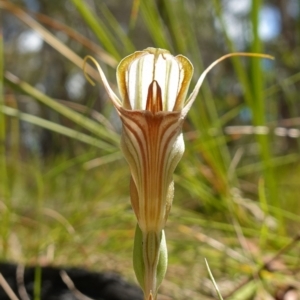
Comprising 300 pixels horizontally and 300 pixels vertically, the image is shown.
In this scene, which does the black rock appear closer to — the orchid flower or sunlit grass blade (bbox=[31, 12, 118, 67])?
the orchid flower

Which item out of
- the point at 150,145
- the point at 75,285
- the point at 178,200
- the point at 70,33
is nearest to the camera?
the point at 150,145

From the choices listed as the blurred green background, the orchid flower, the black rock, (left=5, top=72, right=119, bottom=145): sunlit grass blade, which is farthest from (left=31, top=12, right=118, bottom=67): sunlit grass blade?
the orchid flower

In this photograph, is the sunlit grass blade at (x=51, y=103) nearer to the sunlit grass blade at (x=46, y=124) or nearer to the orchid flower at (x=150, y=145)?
the sunlit grass blade at (x=46, y=124)

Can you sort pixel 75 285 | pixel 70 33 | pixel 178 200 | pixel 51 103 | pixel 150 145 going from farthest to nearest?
1. pixel 178 200
2. pixel 70 33
3. pixel 51 103
4. pixel 75 285
5. pixel 150 145

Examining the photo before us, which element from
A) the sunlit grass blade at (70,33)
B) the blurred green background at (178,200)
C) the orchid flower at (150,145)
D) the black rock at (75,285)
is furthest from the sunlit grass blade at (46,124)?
the orchid flower at (150,145)

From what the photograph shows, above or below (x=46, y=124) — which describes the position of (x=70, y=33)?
above

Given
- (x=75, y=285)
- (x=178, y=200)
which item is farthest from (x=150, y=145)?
(x=178, y=200)

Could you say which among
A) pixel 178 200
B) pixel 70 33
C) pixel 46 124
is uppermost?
pixel 70 33

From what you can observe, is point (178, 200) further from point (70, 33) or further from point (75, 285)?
point (75, 285)

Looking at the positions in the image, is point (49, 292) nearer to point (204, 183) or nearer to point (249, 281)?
point (249, 281)

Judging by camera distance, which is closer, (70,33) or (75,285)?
(75,285)
